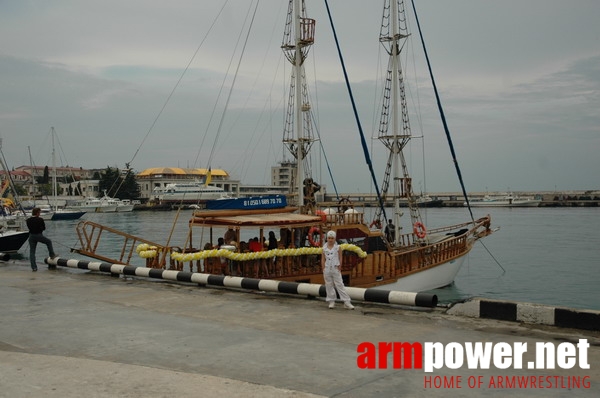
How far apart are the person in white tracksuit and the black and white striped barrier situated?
1.42ft

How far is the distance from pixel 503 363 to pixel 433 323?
2604 mm

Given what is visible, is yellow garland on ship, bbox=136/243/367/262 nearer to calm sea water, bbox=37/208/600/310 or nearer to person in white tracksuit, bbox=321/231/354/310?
calm sea water, bbox=37/208/600/310

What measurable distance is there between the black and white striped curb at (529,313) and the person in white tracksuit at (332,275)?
211 centimetres

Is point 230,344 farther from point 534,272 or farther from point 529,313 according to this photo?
point 534,272

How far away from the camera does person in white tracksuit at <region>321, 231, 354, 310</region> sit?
1207 centimetres

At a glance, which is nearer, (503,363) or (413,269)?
(503,363)

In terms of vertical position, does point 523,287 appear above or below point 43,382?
below

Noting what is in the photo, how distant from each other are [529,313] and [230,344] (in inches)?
202

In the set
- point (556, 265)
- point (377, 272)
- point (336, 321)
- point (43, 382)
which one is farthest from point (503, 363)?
point (556, 265)

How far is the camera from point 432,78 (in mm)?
30281

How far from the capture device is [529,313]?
1020 centimetres

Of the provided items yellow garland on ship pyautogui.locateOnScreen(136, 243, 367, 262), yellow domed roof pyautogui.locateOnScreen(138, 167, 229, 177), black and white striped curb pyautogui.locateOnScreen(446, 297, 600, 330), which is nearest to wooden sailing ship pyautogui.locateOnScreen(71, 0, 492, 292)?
yellow garland on ship pyautogui.locateOnScreen(136, 243, 367, 262)

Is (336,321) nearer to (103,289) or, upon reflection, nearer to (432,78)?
(103,289)

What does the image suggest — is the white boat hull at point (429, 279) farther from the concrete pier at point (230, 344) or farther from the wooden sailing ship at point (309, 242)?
the concrete pier at point (230, 344)
